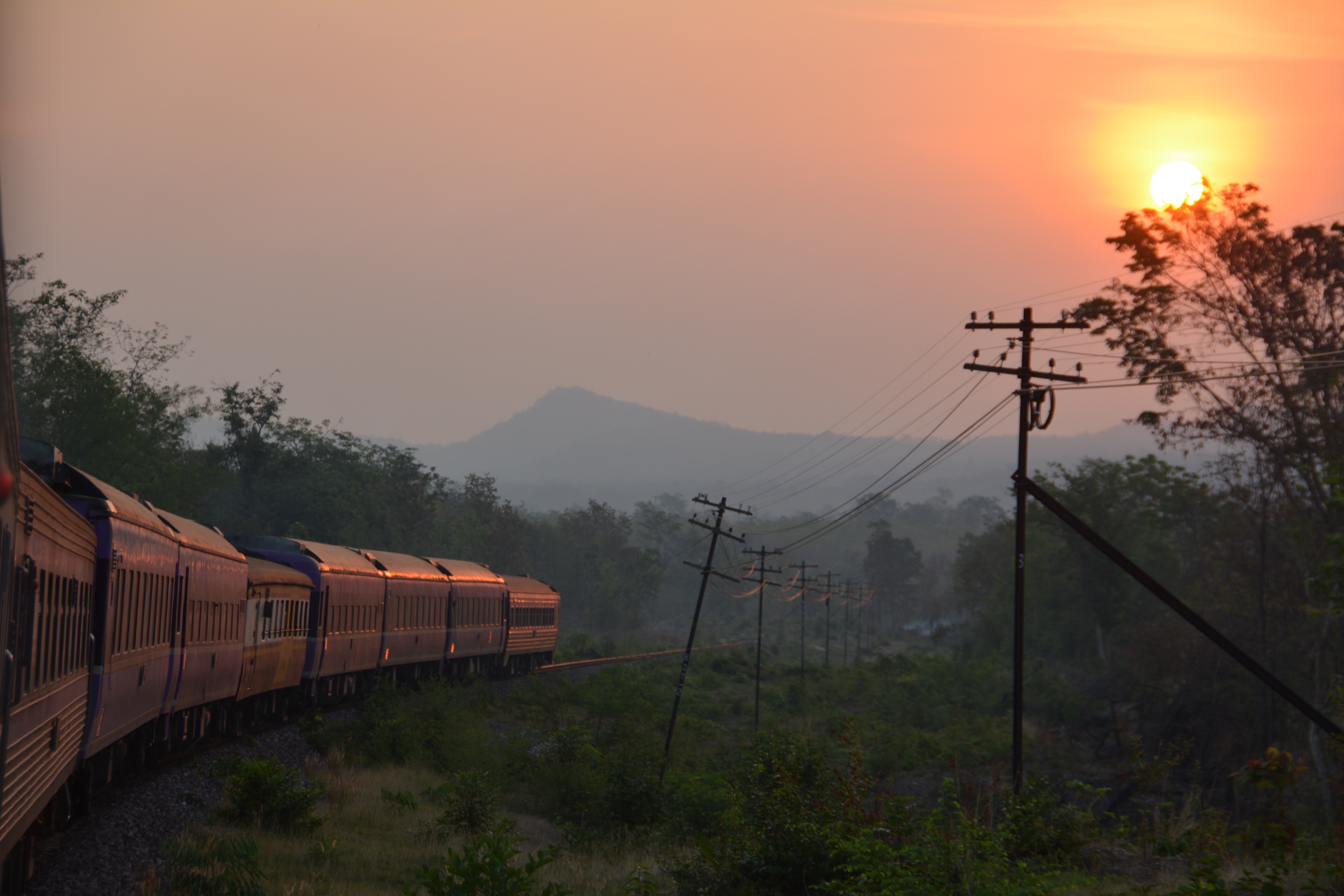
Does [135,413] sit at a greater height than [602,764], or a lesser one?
greater

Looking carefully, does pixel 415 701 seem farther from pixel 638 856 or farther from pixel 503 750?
pixel 638 856

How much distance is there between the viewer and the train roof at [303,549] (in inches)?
1022

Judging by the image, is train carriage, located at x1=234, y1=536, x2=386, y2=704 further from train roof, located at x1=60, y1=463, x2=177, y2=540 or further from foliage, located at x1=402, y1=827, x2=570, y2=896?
foliage, located at x1=402, y1=827, x2=570, y2=896

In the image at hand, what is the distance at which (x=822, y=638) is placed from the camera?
134375mm

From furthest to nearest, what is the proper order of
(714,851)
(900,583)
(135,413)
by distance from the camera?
(900,583), (135,413), (714,851)

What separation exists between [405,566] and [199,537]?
648 inches

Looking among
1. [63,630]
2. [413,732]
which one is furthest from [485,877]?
[413,732]

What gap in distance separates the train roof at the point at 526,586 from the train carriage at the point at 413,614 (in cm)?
760

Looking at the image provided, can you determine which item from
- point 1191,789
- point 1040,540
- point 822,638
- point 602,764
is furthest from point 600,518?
point 602,764

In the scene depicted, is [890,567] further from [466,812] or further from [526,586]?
[466,812]

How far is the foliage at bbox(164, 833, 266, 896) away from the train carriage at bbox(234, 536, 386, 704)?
48.2 feet

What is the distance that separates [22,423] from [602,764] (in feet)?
118

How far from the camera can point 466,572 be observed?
132 feet

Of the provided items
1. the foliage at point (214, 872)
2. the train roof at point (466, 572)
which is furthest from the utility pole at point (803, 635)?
the foliage at point (214, 872)
